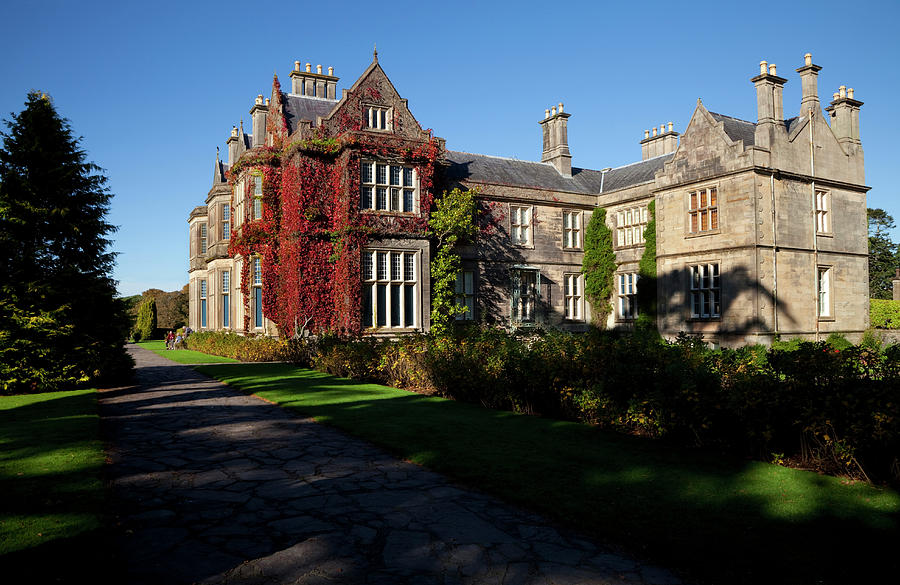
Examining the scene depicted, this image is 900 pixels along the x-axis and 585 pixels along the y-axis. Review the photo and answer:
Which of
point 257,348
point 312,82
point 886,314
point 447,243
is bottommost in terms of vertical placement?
point 257,348

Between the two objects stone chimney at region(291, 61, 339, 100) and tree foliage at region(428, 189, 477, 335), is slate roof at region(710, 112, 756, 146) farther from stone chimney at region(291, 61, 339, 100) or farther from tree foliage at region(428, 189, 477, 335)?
stone chimney at region(291, 61, 339, 100)

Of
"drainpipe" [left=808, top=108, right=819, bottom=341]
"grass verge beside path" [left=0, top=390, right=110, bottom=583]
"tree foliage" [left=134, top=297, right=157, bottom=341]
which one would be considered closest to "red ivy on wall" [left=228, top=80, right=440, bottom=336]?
"grass verge beside path" [left=0, top=390, right=110, bottom=583]

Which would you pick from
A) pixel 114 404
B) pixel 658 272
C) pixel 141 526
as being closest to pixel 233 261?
pixel 114 404

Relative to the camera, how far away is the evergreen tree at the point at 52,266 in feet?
45.9

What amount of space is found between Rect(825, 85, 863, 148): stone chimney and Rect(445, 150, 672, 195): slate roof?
Result: 289 inches

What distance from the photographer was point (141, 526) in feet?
16.5

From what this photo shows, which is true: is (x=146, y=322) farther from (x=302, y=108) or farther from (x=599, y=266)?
(x=599, y=266)

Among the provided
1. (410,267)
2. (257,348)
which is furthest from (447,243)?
(257,348)

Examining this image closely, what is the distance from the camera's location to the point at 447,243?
84.1 ft

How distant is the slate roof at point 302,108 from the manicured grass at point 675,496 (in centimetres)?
1911

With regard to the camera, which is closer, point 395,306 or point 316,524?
point 316,524

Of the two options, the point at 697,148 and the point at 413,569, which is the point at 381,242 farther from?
the point at 413,569

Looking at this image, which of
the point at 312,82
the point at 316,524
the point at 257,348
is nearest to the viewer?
Result: the point at 316,524

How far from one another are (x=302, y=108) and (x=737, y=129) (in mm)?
18564
